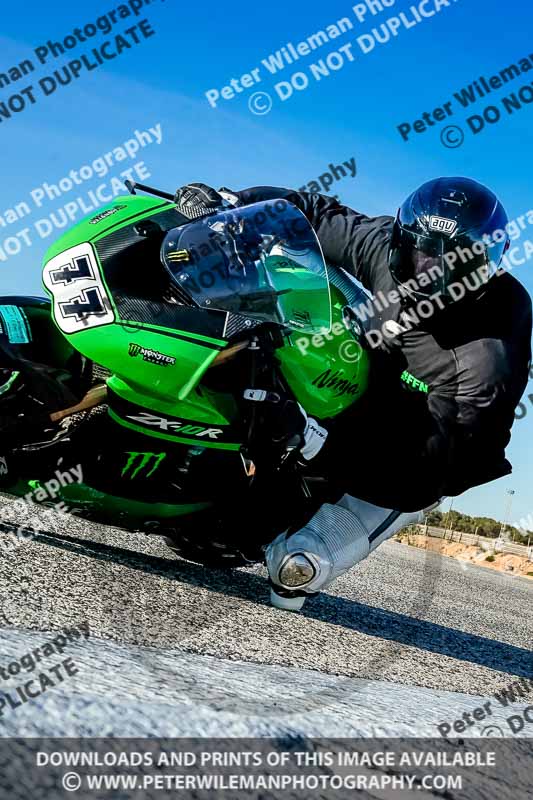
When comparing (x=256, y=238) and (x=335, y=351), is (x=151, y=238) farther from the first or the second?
(x=335, y=351)

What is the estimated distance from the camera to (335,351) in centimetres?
295

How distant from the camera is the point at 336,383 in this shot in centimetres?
298

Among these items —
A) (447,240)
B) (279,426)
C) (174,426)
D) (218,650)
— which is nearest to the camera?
(218,650)

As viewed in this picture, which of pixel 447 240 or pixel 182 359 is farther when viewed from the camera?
pixel 447 240

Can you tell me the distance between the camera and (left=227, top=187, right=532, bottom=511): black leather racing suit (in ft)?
9.91

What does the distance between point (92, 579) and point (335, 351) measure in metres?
1.24

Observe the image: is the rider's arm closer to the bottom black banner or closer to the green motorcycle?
the green motorcycle

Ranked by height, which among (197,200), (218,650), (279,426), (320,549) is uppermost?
(197,200)

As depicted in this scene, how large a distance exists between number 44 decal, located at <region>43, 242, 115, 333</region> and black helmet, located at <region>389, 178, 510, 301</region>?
53.1 inches

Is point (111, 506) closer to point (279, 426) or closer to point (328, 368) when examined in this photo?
point (279, 426)

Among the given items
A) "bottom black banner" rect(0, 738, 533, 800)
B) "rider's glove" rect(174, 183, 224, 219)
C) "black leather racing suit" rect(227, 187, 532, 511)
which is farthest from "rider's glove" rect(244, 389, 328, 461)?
"bottom black banner" rect(0, 738, 533, 800)

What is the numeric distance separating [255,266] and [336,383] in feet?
2.25

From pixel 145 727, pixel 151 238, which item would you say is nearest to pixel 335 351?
pixel 151 238

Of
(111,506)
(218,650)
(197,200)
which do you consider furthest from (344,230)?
(218,650)
